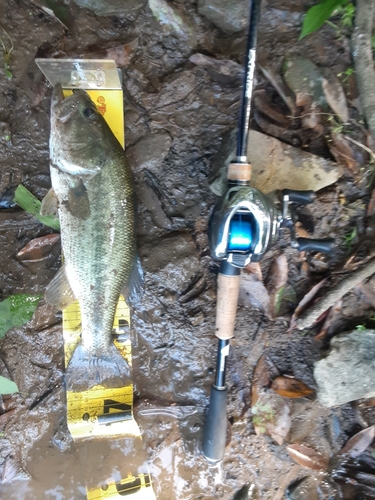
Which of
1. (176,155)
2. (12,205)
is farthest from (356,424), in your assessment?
(12,205)

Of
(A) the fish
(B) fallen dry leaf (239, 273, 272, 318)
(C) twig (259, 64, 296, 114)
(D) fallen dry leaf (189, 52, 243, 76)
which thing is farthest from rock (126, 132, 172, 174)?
(B) fallen dry leaf (239, 273, 272, 318)

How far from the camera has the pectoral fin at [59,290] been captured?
7.91ft

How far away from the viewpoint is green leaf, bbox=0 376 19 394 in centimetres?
236

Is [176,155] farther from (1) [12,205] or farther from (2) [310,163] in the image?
(1) [12,205]

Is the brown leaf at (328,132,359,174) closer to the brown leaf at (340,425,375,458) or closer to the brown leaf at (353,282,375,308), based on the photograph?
the brown leaf at (353,282,375,308)

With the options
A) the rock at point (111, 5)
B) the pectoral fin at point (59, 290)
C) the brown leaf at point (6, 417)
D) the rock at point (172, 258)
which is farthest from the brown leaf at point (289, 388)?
the rock at point (111, 5)

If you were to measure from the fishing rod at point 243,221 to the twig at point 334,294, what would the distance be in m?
0.42

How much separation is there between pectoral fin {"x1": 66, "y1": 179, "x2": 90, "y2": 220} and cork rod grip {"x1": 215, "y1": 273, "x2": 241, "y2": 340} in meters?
0.84

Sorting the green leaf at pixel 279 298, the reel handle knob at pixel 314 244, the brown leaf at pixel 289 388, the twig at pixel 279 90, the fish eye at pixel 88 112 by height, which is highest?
the twig at pixel 279 90

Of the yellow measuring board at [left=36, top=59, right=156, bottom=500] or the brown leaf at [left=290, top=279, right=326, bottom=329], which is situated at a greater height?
the brown leaf at [left=290, top=279, right=326, bottom=329]

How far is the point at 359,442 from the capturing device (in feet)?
8.73

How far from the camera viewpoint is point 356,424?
2680mm

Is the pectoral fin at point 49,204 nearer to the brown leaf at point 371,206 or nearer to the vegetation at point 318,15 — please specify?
the vegetation at point 318,15

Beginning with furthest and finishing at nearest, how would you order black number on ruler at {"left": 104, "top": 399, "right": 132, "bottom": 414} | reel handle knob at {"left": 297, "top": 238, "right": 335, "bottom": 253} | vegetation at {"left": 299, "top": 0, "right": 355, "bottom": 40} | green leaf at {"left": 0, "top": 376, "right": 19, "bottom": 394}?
black number on ruler at {"left": 104, "top": 399, "right": 132, "bottom": 414} → green leaf at {"left": 0, "top": 376, "right": 19, "bottom": 394} → vegetation at {"left": 299, "top": 0, "right": 355, "bottom": 40} → reel handle knob at {"left": 297, "top": 238, "right": 335, "bottom": 253}
